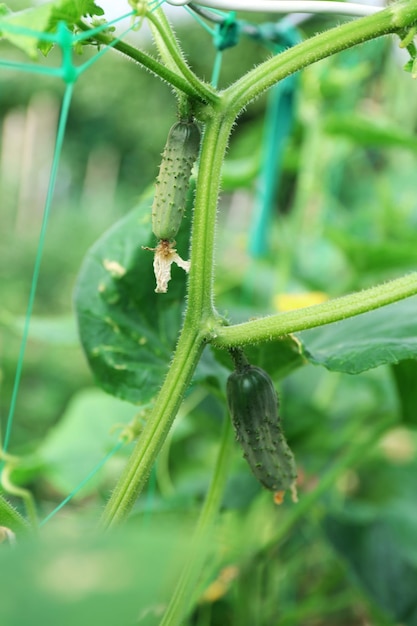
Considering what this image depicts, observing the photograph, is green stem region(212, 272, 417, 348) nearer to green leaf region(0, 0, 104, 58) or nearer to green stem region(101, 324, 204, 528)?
green stem region(101, 324, 204, 528)

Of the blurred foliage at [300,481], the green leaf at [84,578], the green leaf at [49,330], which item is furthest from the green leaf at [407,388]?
the green leaf at [84,578]

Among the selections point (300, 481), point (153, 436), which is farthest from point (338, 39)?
point (300, 481)

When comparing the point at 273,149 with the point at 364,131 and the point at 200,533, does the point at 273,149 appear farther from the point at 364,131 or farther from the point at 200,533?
the point at 200,533

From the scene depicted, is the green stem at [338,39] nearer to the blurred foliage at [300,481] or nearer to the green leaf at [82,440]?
the blurred foliage at [300,481]

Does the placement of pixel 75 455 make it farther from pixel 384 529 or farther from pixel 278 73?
pixel 278 73

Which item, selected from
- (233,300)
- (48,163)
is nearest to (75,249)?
(48,163)

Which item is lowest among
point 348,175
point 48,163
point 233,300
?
point 233,300
